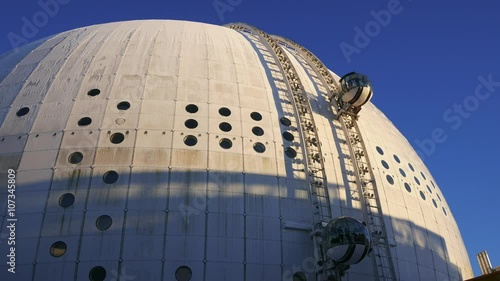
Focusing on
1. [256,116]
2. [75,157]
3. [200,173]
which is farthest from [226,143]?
[75,157]

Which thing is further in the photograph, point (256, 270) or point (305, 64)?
point (305, 64)

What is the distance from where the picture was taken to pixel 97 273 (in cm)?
1648

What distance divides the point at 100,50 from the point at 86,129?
19.7 feet

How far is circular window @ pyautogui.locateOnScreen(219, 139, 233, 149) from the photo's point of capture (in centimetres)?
1970

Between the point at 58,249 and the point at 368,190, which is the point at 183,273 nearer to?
the point at 58,249

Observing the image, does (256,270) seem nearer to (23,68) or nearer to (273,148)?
(273,148)

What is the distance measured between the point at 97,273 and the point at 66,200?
300cm

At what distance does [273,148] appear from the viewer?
20266 mm

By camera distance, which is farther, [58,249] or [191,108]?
[191,108]

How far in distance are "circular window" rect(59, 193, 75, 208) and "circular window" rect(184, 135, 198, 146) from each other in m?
4.60

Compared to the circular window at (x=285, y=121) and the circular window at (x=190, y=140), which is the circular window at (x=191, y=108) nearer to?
the circular window at (x=190, y=140)

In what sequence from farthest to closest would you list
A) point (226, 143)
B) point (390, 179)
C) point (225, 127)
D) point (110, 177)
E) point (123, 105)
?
point (390, 179)
point (123, 105)
point (225, 127)
point (226, 143)
point (110, 177)

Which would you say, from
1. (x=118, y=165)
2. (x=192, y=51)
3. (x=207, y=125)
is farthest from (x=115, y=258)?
(x=192, y=51)

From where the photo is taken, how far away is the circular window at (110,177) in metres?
18.2
